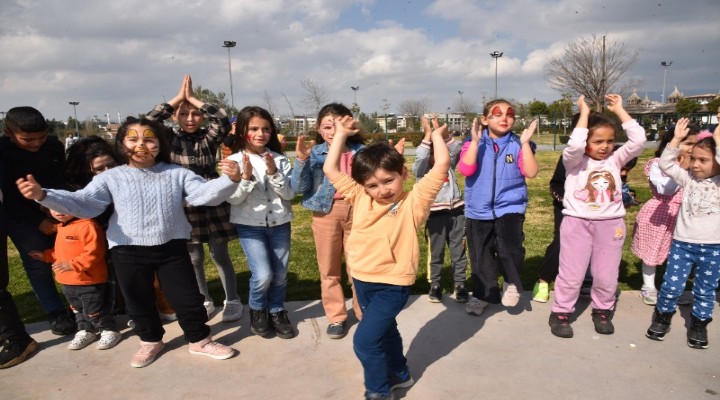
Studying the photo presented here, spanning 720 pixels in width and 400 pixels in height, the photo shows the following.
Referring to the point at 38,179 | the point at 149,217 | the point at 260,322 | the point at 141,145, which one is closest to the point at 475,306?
the point at 260,322

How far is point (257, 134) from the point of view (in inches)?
134

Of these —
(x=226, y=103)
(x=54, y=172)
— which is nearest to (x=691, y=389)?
(x=54, y=172)

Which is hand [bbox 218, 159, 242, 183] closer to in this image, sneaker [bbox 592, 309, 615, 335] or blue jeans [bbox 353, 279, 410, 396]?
blue jeans [bbox 353, 279, 410, 396]

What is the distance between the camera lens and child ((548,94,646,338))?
3.31m

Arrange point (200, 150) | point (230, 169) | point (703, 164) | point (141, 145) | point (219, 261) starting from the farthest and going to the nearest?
point (219, 261)
point (200, 150)
point (703, 164)
point (141, 145)
point (230, 169)

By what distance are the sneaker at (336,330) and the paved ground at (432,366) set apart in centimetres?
6

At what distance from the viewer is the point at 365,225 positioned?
8.80 ft

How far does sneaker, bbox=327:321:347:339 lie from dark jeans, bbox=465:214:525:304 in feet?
3.77

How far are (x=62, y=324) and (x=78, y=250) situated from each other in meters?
0.74

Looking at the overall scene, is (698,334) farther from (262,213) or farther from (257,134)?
(257,134)

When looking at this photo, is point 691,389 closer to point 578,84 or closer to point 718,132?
point 718,132

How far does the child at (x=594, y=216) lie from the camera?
331 cm

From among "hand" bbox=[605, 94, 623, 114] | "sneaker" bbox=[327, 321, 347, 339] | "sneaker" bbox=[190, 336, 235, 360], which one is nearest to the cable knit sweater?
"sneaker" bbox=[190, 336, 235, 360]

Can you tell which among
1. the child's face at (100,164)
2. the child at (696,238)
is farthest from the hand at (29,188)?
the child at (696,238)
